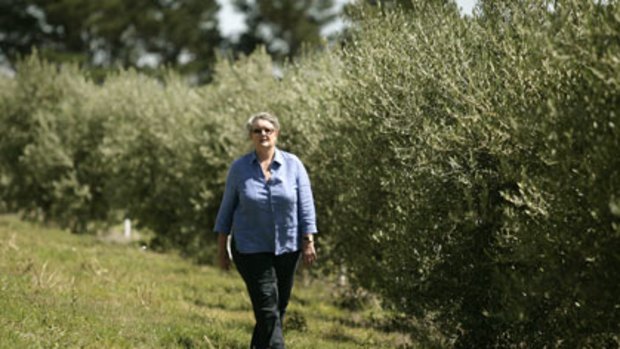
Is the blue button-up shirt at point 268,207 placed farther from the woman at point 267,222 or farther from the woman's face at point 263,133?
the woman's face at point 263,133

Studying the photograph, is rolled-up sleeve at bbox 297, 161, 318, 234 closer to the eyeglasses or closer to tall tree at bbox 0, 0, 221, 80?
the eyeglasses

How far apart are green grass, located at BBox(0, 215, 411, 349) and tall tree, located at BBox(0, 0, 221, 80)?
131 feet

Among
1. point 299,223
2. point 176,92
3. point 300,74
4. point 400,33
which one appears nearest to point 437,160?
point 299,223

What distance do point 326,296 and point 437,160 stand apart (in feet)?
31.3

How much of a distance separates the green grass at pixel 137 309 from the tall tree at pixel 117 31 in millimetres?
39824

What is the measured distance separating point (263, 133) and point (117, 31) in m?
52.7

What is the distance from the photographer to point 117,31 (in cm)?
5788

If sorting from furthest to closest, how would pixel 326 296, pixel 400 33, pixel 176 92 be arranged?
pixel 176 92
pixel 326 296
pixel 400 33

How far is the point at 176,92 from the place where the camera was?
93.9 ft

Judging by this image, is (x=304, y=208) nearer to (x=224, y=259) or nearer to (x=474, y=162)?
(x=224, y=259)

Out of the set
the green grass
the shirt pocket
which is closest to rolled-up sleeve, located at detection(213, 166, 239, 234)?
the shirt pocket

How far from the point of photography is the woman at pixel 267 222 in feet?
26.6

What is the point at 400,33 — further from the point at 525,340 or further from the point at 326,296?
the point at 326,296

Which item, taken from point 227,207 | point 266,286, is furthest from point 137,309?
point 266,286
